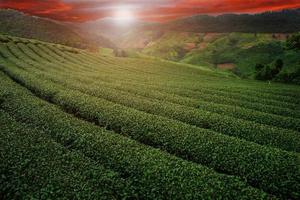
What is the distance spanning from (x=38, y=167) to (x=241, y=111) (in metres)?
19.9

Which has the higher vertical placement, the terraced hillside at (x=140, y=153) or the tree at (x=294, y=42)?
the tree at (x=294, y=42)

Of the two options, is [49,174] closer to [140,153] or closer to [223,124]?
[140,153]

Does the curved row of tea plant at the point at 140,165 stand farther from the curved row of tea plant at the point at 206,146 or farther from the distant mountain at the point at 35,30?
the distant mountain at the point at 35,30

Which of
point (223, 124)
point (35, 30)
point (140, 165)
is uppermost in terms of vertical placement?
point (35, 30)

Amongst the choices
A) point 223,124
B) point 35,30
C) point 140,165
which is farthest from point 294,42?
point 35,30

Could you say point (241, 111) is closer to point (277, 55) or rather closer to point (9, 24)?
point (277, 55)

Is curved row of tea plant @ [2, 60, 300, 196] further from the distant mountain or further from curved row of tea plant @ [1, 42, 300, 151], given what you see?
the distant mountain

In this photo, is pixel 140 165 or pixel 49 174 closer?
pixel 49 174

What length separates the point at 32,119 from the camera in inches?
913

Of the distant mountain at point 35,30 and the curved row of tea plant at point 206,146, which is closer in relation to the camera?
the curved row of tea plant at point 206,146

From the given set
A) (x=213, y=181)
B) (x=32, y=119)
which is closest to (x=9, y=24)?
(x=32, y=119)

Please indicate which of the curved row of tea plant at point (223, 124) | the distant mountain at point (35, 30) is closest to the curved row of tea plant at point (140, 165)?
the curved row of tea plant at point (223, 124)

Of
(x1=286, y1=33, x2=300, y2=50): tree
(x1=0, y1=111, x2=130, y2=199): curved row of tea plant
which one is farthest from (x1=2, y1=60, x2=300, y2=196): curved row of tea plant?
(x1=286, y1=33, x2=300, y2=50): tree

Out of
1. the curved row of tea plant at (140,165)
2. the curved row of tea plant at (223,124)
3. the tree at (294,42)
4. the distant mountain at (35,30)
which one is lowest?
the curved row of tea plant at (223,124)
